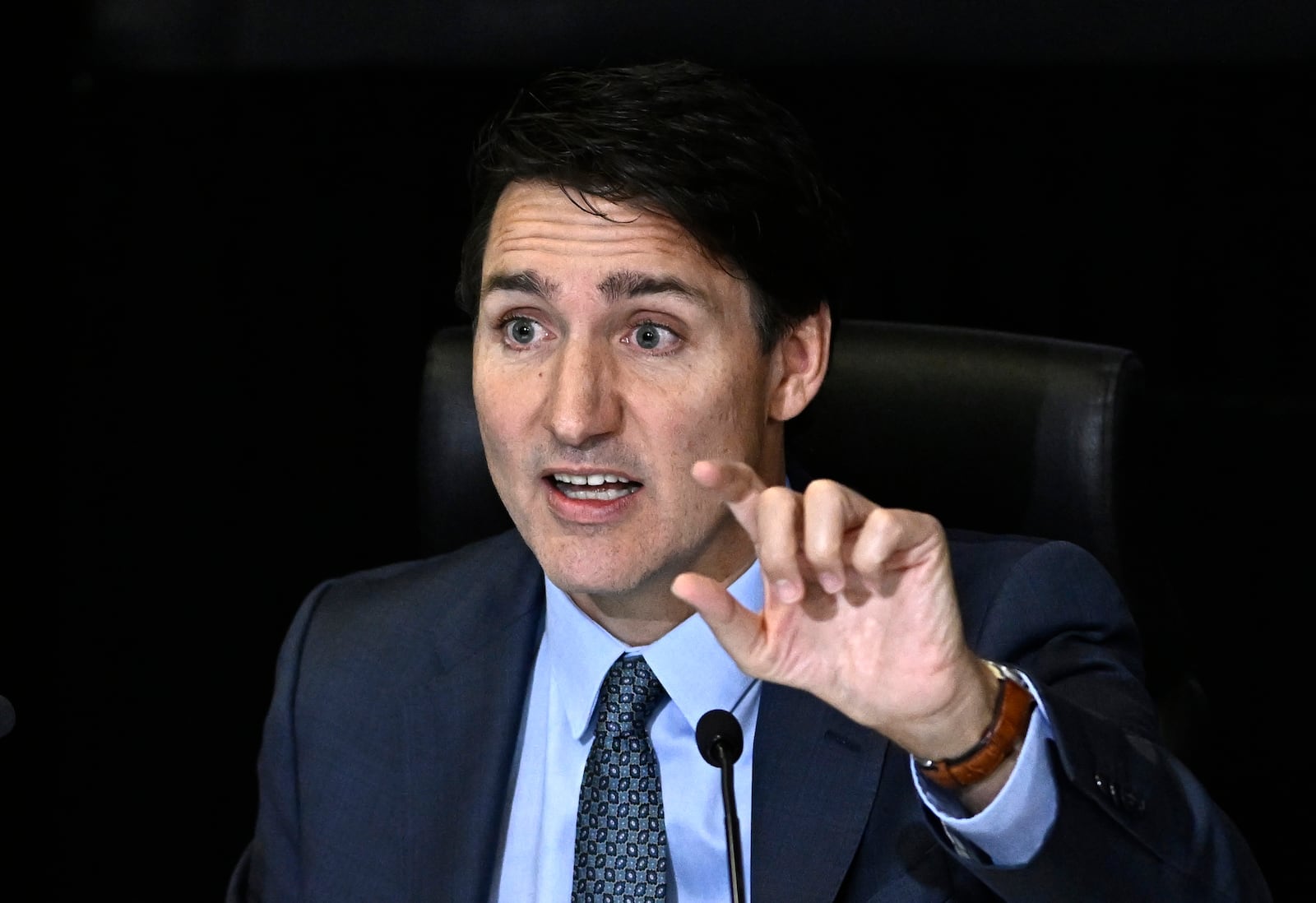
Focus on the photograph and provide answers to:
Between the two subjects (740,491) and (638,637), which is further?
(638,637)

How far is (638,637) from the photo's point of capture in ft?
6.10

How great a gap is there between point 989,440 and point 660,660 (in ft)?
1.53

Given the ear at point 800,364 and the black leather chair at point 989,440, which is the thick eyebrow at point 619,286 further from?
the black leather chair at point 989,440

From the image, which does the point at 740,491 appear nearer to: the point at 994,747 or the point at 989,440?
the point at 994,747

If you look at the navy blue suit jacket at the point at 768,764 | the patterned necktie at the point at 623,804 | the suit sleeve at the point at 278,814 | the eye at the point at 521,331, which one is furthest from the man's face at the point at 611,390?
the suit sleeve at the point at 278,814

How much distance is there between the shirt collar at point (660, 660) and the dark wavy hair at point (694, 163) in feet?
1.01

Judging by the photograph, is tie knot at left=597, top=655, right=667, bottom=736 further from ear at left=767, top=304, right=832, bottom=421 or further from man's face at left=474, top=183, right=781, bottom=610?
ear at left=767, top=304, right=832, bottom=421

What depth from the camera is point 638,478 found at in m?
1.71

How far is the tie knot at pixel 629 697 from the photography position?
1812mm

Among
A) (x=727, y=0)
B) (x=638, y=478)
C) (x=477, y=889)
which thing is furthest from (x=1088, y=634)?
(x=727, y=0)

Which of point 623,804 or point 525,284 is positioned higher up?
point 525,284

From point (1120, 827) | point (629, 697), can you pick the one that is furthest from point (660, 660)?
point (1120, 827)

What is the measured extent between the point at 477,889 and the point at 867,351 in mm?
756

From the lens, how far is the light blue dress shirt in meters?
1.78
